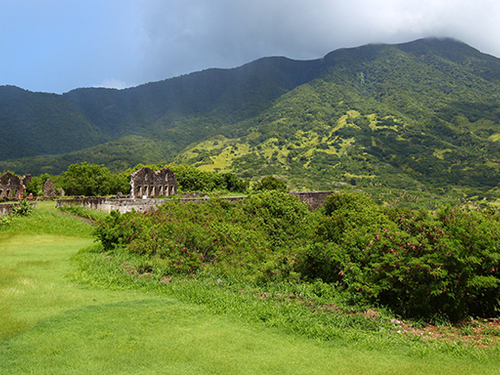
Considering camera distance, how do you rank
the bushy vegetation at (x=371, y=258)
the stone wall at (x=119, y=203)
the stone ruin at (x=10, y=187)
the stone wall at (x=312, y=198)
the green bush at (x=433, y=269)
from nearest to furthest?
the green bush at (x=433, y=269) < the bushy vegetation at (x=371, y=258) < the stone wall at (x=119, y=203) < the stone ruin at (x=10, y=187) < the stone wall at (x=312, y=198)

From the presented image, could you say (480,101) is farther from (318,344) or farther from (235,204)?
(318,344)

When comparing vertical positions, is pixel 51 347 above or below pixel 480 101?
below

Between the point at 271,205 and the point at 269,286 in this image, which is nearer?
the point at 269,286

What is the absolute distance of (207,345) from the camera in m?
6.52

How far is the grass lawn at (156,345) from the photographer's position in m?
5.78

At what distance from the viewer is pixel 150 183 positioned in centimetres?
3831

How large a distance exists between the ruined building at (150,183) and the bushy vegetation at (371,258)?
760 inches

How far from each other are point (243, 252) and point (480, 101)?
205 m

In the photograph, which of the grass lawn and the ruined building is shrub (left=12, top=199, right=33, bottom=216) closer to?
the ruined building

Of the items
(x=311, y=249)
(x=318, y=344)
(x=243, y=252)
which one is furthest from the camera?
(x=243, y=252)

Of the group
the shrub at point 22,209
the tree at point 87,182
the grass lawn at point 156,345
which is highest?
the tree at point 87,182

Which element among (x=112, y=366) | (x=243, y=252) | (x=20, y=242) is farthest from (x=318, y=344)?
(x=20, y=242)

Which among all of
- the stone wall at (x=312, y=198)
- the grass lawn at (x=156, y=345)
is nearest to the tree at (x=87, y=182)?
the stone wall at (x=312, y=198)

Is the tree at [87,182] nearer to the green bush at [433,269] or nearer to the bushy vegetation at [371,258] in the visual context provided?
the bushy vegetation at [371,258]
